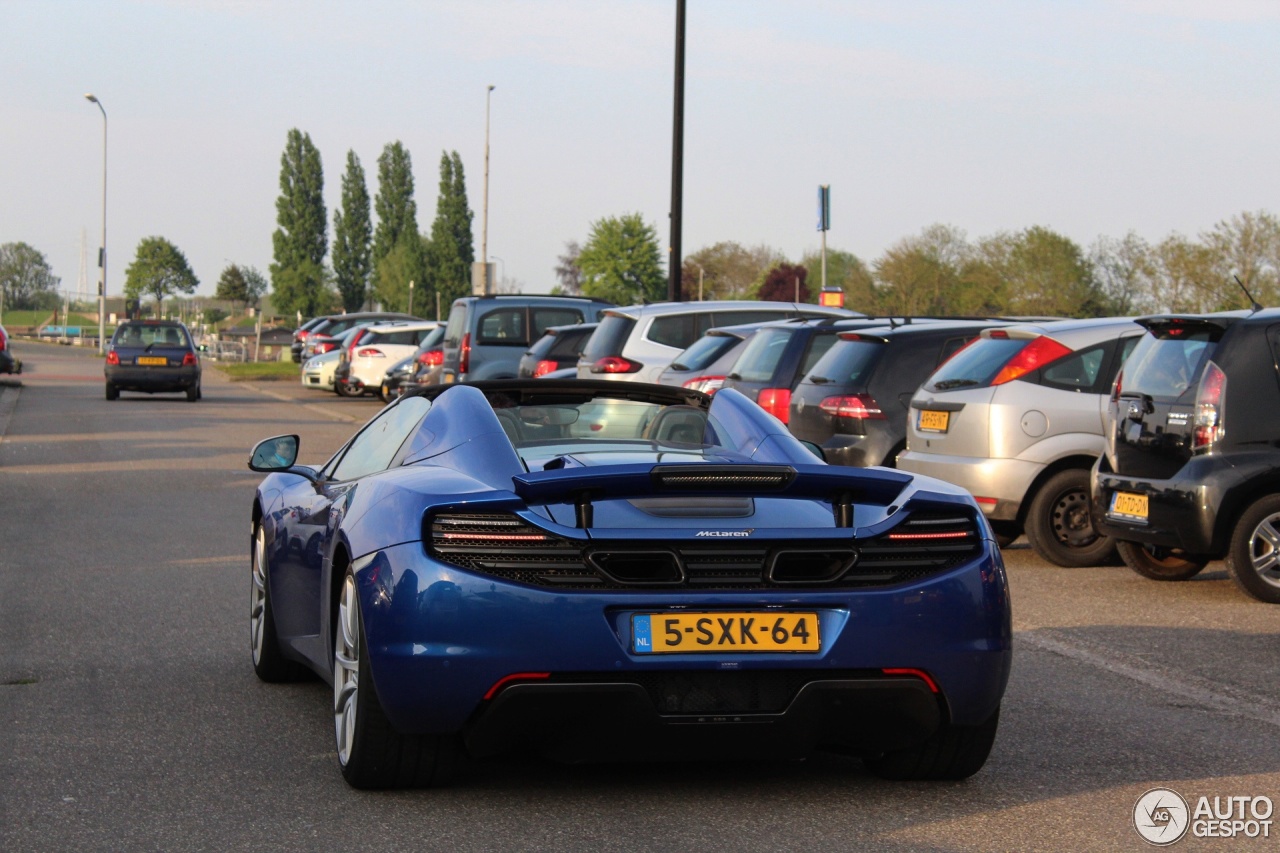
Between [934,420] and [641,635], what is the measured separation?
6.90 metres

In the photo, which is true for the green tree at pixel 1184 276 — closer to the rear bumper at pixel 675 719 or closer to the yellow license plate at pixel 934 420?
the yellow license plate at pixel 934 420

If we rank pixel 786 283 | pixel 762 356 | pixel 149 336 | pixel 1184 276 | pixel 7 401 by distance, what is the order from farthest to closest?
pixel 786 283, pixel 1184 276, pixel 149 336, pixel 7 401, pixel 762 356

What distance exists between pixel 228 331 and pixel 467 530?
5695 inches

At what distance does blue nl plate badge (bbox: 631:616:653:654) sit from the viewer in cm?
452

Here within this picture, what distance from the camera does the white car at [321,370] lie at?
129ft

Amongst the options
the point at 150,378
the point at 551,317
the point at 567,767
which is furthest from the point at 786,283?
the point at 567,767

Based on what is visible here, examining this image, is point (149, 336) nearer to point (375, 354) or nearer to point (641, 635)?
point (375, 354)

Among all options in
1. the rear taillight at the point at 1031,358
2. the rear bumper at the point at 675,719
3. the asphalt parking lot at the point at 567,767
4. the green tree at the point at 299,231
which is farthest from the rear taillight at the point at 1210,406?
the green tree at the point at 299,231

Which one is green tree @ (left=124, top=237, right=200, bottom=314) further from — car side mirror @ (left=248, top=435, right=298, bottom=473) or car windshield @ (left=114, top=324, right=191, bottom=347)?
car side mirror @ (left=248, top=435, right=298, bottom=473)

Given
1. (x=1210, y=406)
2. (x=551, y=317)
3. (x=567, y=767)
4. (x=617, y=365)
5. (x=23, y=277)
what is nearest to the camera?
(x=567, y=767)

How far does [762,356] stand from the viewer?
14.2m

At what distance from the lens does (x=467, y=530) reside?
4625 mm

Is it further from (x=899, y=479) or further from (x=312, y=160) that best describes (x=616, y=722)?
(x=312, y=160)

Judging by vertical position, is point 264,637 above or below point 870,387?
below
